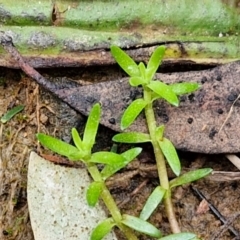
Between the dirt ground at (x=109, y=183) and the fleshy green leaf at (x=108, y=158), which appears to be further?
the dirt ground at (x=109, y=183)

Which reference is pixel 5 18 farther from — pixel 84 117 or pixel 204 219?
pixel 204 219

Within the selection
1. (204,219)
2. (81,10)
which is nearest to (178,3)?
(81,10)

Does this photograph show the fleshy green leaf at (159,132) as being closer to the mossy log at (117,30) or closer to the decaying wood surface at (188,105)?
the decaying wood surface at (188,105)

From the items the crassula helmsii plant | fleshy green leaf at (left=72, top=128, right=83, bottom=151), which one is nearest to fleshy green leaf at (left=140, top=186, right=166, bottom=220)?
the crassula helmsii plant

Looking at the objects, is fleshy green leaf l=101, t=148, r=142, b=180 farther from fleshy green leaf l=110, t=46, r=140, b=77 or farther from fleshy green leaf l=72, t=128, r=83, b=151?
fleshy green leaf l=110, t=46, r=140, b=77

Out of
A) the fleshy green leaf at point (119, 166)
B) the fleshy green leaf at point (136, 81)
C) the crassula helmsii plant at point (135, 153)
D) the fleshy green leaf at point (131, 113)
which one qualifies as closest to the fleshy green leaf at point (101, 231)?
the crassula helmsii plant at point (135, 153)

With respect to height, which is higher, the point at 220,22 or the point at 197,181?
the point at 220,22

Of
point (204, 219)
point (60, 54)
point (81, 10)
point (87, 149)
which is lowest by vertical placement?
point (204, 219)
